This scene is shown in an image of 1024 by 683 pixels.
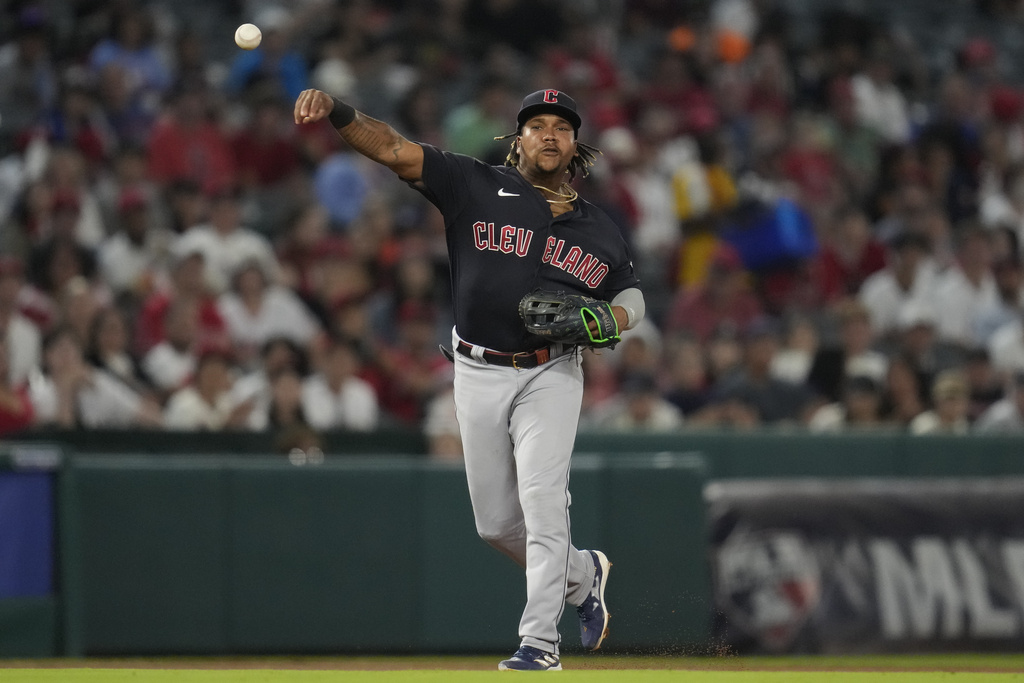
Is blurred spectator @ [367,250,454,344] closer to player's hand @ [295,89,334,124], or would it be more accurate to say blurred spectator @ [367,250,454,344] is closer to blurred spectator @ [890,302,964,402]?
blurred spectator @ [890,302,964,402]

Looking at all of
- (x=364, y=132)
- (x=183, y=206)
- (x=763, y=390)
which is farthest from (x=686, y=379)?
(x=364, y=132)

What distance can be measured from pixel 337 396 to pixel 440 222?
7.34 ft

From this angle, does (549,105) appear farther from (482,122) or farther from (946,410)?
(482,122)

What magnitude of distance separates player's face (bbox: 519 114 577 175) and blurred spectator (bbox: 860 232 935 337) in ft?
22.7

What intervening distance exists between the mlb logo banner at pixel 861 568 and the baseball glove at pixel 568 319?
3.50 metres

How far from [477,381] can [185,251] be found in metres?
5.32

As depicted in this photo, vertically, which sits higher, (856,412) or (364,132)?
(364,132)

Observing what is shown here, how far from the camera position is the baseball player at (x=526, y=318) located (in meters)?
5.04

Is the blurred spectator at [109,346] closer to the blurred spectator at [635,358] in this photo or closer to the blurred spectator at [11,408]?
the blurred spectator at [11,408]

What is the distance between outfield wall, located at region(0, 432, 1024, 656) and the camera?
791 centimetres

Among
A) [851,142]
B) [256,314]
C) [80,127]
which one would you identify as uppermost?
[851,142]

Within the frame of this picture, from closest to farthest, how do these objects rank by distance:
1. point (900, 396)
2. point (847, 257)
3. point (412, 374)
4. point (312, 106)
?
1. point (312, 106)
2. point (412, 374)
3. point (900, 396)
4. point (847, 257)

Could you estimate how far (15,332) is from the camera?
911 cm

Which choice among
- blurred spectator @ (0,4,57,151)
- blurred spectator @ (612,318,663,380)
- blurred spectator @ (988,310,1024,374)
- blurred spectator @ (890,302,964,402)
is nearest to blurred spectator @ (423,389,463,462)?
blurred spectator @ (612,318,663,380)
